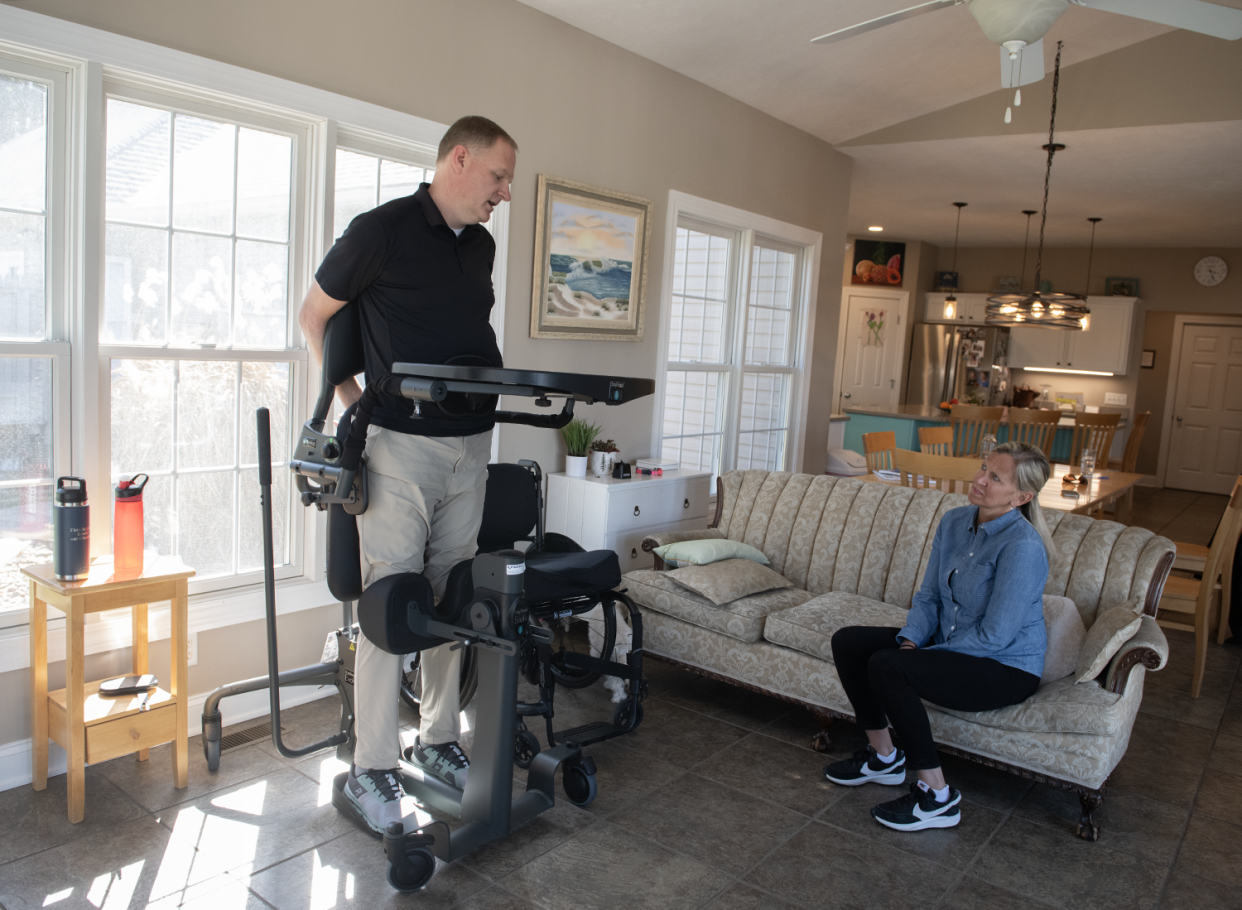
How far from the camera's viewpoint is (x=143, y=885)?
218 centimetres

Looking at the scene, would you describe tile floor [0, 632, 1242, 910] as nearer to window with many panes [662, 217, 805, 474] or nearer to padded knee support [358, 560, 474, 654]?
padded knee support [358, 560, 474, 654]

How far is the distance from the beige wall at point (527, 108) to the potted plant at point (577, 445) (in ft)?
0.30

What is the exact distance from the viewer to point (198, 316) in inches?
120

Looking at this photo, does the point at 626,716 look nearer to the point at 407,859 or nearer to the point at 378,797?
the point at 378,797

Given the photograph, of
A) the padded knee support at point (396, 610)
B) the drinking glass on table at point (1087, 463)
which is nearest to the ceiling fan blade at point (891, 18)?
the padded knee support at point (396, 610)

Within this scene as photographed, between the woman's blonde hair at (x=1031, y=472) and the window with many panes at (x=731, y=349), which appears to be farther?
the window with many panes at (x=731, y=349)

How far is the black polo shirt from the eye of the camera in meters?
2.21

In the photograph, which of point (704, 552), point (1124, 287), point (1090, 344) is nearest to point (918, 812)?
point (704, 552)

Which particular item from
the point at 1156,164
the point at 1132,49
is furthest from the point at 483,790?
the point at 1156,164

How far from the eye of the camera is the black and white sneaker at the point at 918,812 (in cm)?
267

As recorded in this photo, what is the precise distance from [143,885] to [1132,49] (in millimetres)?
5855

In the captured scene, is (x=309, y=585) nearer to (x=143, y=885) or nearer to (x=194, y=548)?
(x=194, y=548)

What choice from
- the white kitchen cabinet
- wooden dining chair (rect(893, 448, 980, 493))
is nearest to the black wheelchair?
wooden dining chair (rect(893, 448, 980, 493))

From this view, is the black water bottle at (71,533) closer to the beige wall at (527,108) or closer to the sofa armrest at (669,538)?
the beige wall at (527,108)
